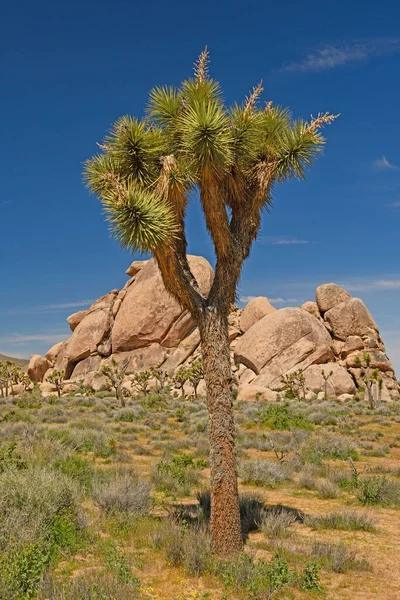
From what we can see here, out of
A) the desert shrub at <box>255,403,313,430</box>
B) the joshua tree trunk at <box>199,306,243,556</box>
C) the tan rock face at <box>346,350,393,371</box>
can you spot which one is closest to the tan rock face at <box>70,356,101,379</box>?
the tan rock face at <box>346,350,393,371</box>

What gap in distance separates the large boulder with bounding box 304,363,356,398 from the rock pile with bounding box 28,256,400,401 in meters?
0.08

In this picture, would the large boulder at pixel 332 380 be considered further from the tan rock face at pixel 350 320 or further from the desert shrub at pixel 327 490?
the desert shrub at pixel 327 490

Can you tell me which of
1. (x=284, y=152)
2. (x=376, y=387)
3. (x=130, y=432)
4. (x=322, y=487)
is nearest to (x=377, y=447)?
(x=322, y=487)

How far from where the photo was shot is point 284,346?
146 ft

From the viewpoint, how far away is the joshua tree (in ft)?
22.6

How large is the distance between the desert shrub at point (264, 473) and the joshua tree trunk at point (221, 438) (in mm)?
4742

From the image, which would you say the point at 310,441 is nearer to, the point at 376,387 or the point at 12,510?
the point at 12,510

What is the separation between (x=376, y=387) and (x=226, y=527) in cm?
3660

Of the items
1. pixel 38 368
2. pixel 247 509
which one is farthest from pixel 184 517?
pixel 38 368

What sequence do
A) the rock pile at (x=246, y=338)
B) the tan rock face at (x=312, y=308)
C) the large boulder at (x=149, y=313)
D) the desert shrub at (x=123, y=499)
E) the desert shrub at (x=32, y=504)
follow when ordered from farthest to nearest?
1. the tan rock face at (x=312, y=308)
2. the large boulder at (x=149, y=313)
3. the rock pile at (x=246, y=338)
4. the desert shrub at (x=123, y=499)
5. the desert shrub at (x=32, y=504)

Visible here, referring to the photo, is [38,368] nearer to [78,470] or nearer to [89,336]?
[89,336]

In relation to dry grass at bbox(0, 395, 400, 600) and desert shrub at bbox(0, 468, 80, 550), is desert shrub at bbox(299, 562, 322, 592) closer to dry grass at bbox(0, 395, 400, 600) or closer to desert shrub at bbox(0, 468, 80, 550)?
dry grass at bbox(0, 395, 400, 600)

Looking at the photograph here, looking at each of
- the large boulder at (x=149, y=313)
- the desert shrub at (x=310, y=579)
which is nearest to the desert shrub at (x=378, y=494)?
the desert shrub at (x=310, y=579)

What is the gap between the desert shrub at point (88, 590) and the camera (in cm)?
493
